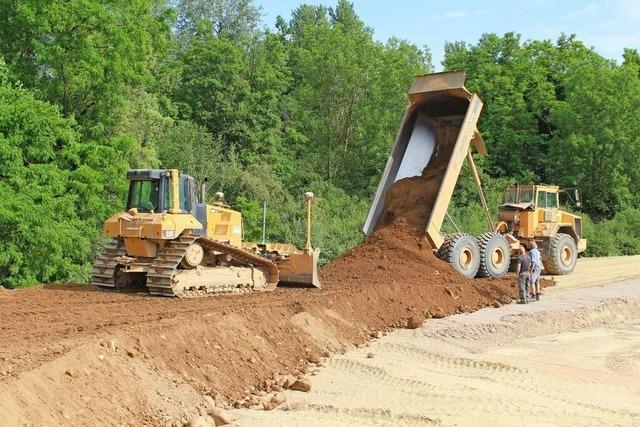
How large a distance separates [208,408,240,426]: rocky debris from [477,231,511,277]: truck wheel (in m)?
10.4

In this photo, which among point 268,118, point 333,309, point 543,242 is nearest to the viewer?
point 333,309

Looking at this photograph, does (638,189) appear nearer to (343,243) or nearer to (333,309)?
(343,243)

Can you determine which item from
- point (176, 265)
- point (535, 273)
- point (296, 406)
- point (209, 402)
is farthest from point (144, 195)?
point (535, 273)

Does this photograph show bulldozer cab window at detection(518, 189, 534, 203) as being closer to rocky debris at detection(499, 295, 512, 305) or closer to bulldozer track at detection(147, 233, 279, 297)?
rocky debris at detection(499, 295, 512, 305)

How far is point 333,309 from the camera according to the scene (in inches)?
440

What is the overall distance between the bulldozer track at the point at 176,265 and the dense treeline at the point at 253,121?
19.9 ft

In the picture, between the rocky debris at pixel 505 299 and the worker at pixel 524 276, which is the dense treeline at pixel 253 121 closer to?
the rocky debris at pixel 505 299

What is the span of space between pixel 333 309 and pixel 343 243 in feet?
41.0

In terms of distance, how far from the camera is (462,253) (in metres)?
15.7

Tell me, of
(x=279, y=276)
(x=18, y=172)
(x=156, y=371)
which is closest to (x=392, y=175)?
(x=279, y=276)

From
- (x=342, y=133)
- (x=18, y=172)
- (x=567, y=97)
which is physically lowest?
(x=18, y=172)

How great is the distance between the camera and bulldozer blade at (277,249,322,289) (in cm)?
1337

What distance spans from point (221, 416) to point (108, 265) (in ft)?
21.7

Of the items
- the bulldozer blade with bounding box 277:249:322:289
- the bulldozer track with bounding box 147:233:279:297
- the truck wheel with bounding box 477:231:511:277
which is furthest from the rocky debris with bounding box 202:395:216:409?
the truck wheel with bounding box 477:231:511:277
